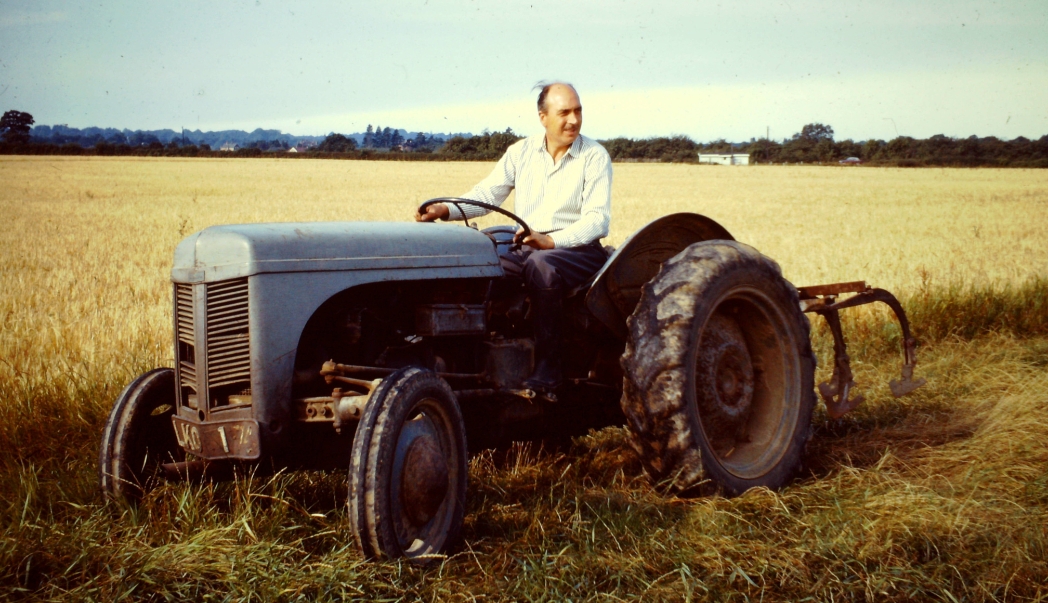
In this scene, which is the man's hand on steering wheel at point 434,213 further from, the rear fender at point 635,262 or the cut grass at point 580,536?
the cut grass at point 580,536

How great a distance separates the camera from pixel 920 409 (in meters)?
5.31

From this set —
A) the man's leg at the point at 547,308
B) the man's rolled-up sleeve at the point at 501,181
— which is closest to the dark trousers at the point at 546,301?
the man's leg at the point at 547,308

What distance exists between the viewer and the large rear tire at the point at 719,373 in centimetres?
358

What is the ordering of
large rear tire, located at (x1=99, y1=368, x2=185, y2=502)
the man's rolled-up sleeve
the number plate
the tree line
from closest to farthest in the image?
1. the number plate
2. large rear tire, located at (x1=99, y1=368, x2=185, y2=502)
3. the man's rolled-up sleeve
4. the tree line

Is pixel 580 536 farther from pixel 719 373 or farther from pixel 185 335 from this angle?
pixel 185 335

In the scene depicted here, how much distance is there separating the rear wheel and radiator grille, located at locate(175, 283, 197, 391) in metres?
0.81

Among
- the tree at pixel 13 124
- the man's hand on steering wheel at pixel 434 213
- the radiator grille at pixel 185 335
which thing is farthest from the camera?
the tree at pixel 13 124

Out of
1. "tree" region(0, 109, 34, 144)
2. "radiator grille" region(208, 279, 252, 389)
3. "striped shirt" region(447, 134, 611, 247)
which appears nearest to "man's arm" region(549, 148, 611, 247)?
"striped shirt" region(447, 134, 611, 247)

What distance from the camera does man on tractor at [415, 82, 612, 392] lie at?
12.3 ft

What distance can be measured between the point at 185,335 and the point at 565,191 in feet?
5.99

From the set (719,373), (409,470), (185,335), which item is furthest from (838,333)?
(185,335)

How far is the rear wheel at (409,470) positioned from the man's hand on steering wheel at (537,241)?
90cm

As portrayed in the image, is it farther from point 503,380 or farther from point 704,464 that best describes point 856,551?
point 503,380

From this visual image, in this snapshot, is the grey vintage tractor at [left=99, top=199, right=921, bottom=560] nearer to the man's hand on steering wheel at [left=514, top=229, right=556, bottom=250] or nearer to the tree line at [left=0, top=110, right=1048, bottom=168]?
the man's hand on steering wheel at [left=514, top=229, right=556, bottom=250]
